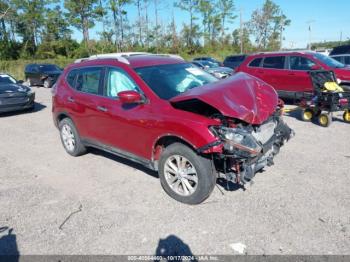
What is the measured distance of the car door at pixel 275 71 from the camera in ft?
32.9

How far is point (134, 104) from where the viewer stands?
415 cm

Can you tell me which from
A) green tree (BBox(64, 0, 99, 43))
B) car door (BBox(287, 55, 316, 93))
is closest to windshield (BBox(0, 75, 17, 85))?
car door (BBox(287, 55, 316, 93))

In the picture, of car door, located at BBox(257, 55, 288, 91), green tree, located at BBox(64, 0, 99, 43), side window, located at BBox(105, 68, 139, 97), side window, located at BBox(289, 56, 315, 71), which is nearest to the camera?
side window, located at BBox(105, 68, 139, 97)

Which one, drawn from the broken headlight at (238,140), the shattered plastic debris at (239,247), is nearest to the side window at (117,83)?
the broken headlight at (238,140)

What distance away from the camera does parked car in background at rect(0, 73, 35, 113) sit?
32.5 ft

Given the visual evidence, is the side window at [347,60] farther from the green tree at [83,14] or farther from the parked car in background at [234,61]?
the green tree at [83,14]

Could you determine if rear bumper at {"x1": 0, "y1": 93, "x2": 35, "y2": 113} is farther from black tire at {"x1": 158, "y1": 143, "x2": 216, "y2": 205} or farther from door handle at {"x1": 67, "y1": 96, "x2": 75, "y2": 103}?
black tire at {"x1": 158, "y1": 143, "x2": 216, "y2": 205}

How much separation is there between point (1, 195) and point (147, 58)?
297 cm

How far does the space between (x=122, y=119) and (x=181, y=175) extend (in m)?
1.25

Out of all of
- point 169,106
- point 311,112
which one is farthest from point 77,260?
point 311,112

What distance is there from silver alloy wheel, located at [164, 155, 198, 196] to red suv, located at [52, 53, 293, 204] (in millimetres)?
12

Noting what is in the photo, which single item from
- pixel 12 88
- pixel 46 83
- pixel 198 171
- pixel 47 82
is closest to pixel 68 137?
pixel 198 171

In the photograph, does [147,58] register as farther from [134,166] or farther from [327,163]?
[327,163]

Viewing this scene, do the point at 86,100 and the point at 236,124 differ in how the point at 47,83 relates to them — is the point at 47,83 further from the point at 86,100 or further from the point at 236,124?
the point at 236,124
